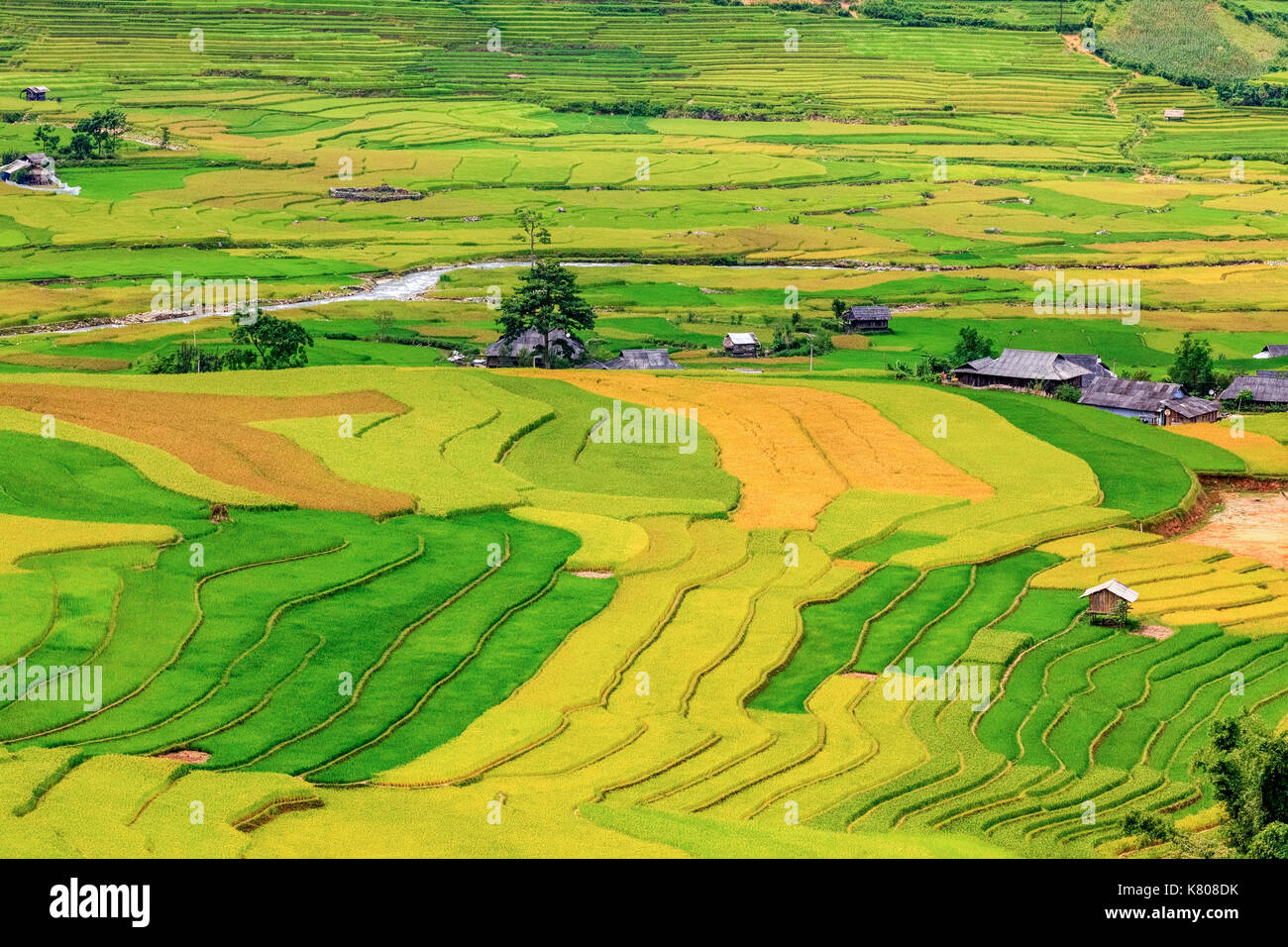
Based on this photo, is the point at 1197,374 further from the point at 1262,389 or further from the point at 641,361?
the point at 641,361

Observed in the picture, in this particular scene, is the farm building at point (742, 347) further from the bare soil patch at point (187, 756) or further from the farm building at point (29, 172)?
the farm building at point (29, 172)

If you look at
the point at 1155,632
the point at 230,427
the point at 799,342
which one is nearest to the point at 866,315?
the point at 799,342

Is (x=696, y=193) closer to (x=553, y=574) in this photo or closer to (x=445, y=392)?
(x=445, y=392)

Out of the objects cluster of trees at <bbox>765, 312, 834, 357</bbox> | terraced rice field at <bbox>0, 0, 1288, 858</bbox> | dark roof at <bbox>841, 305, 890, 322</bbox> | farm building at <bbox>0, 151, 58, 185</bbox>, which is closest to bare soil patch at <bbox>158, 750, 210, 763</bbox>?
terraced rice field at <bbox>0, 0, 1288, 858</bbox>

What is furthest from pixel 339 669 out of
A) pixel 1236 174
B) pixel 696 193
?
pixel 1236 174

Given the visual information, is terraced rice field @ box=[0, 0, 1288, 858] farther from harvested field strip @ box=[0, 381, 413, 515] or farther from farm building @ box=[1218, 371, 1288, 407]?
farm building @ box=[1218, 371, 1288, 407]
